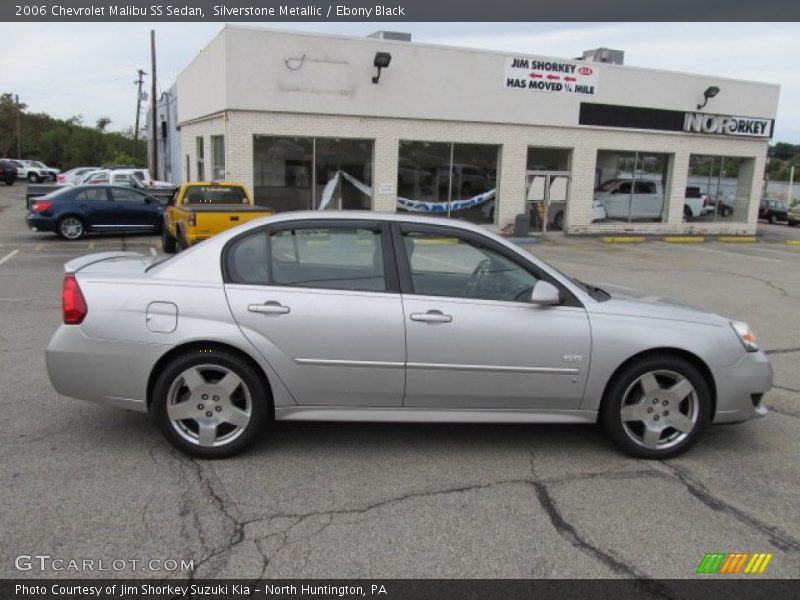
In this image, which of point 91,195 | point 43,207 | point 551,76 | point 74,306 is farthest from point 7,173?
point 74,306

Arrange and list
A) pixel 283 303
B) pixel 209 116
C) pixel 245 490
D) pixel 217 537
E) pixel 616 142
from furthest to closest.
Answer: pixel 616 142, pixel 209 116, pixel 283 303, pixel 245 490, pixel 217 537

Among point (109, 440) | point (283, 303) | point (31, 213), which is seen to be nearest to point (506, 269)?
point (283, 303)

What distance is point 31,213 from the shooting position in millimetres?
16891

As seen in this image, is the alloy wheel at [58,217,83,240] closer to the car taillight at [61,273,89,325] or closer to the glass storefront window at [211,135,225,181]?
the glass storefront window at [211,135,225,181]

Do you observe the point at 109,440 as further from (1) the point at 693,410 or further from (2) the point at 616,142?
(2) the point at 616,142

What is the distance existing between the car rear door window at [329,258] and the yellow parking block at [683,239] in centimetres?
1972

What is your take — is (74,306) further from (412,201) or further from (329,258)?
(412,201)

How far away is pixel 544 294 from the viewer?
4.05 m

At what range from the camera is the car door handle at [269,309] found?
3.98m

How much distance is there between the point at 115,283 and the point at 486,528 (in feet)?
8.68

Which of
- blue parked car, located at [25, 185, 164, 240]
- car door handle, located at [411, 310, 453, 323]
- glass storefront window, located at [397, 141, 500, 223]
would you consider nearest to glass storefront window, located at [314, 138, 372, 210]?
glass storefront window, located at [397, 141, 500, 223]

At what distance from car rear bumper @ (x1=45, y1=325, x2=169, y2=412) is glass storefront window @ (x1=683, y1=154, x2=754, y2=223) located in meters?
23.2

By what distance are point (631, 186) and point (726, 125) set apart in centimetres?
415

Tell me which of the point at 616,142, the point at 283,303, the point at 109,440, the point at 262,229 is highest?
the point at 616,142
